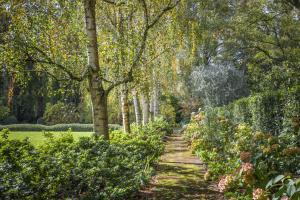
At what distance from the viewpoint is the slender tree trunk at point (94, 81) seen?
730cm

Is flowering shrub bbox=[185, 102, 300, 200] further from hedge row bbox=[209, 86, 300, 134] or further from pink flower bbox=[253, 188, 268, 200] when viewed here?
hedge row bbox=[209, 86, 300, 134]

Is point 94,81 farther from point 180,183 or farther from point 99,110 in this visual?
point 180,183

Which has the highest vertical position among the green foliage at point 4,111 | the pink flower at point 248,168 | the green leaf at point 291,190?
the green foliage at point 4,111

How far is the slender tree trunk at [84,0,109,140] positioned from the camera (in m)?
7.30

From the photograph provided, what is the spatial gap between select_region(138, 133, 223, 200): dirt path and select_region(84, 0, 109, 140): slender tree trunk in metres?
1.72

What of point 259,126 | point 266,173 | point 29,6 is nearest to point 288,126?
point 259,126

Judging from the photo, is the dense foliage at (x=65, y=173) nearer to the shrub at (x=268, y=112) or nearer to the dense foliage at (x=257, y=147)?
the dense foliage at (x=257, y=147)

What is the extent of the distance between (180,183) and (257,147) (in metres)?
1.86

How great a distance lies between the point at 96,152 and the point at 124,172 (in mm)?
645

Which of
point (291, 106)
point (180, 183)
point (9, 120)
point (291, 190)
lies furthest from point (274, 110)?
point (9, 120)

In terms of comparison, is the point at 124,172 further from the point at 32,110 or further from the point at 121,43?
the point at 32,110

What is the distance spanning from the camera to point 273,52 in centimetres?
2020

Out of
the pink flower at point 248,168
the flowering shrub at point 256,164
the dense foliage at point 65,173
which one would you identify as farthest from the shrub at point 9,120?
the pink flower at point 248,168

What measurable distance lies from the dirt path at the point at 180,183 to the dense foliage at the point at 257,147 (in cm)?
35
